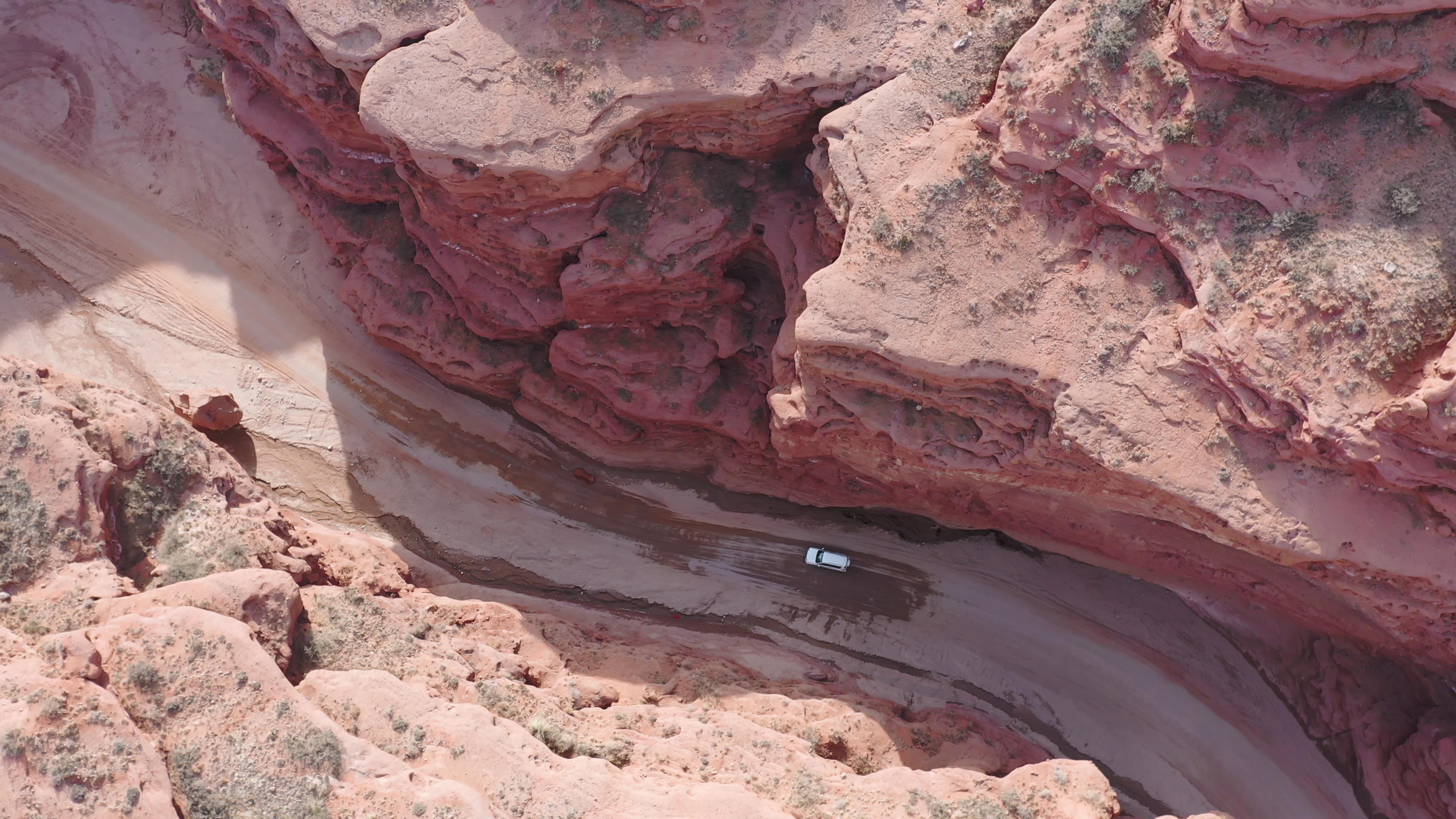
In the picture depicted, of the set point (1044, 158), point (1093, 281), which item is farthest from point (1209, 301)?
point (1044, 158)

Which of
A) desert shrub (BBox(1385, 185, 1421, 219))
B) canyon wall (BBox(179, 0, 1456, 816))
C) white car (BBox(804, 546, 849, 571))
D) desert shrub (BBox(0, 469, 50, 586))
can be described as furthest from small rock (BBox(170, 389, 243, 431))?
desert shrub (BBox(1385, 185, 1421, 219))

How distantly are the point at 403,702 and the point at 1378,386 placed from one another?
40.5 feet

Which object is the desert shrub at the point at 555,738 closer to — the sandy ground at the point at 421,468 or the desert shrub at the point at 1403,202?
the sandy ground at the point at 421,468

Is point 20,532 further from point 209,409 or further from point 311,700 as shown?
point 209,409

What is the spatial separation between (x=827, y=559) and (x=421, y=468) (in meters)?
8.47

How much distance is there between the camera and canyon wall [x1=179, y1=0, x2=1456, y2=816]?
11578 millimetres

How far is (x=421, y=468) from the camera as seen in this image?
19.3m

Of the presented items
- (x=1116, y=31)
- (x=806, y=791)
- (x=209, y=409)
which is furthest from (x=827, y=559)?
(x=209, y=409)

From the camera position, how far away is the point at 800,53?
13938 mm

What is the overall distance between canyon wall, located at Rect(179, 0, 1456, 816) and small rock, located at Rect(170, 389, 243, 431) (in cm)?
468

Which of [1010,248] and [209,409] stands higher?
[1010,248]

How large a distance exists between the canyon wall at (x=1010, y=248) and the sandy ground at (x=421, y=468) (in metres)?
1.38

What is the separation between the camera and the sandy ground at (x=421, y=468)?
17312 mm

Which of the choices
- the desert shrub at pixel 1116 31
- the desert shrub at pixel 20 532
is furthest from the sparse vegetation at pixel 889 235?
the desert shrub at pixel 20 532
